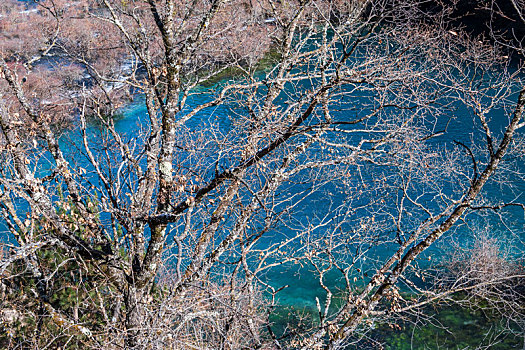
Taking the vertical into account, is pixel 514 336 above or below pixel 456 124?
below

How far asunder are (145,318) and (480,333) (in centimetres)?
1248

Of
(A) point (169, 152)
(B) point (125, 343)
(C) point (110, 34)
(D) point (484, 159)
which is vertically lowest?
(B) point (125, 343)

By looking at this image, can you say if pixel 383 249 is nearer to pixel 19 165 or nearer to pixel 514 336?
pixel 514 336

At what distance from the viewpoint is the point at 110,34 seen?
17172mm

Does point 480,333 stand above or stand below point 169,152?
below

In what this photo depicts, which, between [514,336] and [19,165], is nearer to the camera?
[19,165]

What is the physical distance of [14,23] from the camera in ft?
108

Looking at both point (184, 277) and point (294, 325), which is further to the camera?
point (294, 325)

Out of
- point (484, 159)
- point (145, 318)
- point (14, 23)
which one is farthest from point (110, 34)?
point (14, 23)

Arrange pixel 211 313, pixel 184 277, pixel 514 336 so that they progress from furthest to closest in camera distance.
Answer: pixel 514 336
pixel 184 277
pixel 211 313

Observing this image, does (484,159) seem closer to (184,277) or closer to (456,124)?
(456,124)

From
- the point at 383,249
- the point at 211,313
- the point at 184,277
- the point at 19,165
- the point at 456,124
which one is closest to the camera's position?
the point at 19,165

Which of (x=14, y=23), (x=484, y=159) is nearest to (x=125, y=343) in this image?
(x=484, y=159)

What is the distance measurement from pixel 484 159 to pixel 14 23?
1312 inches
